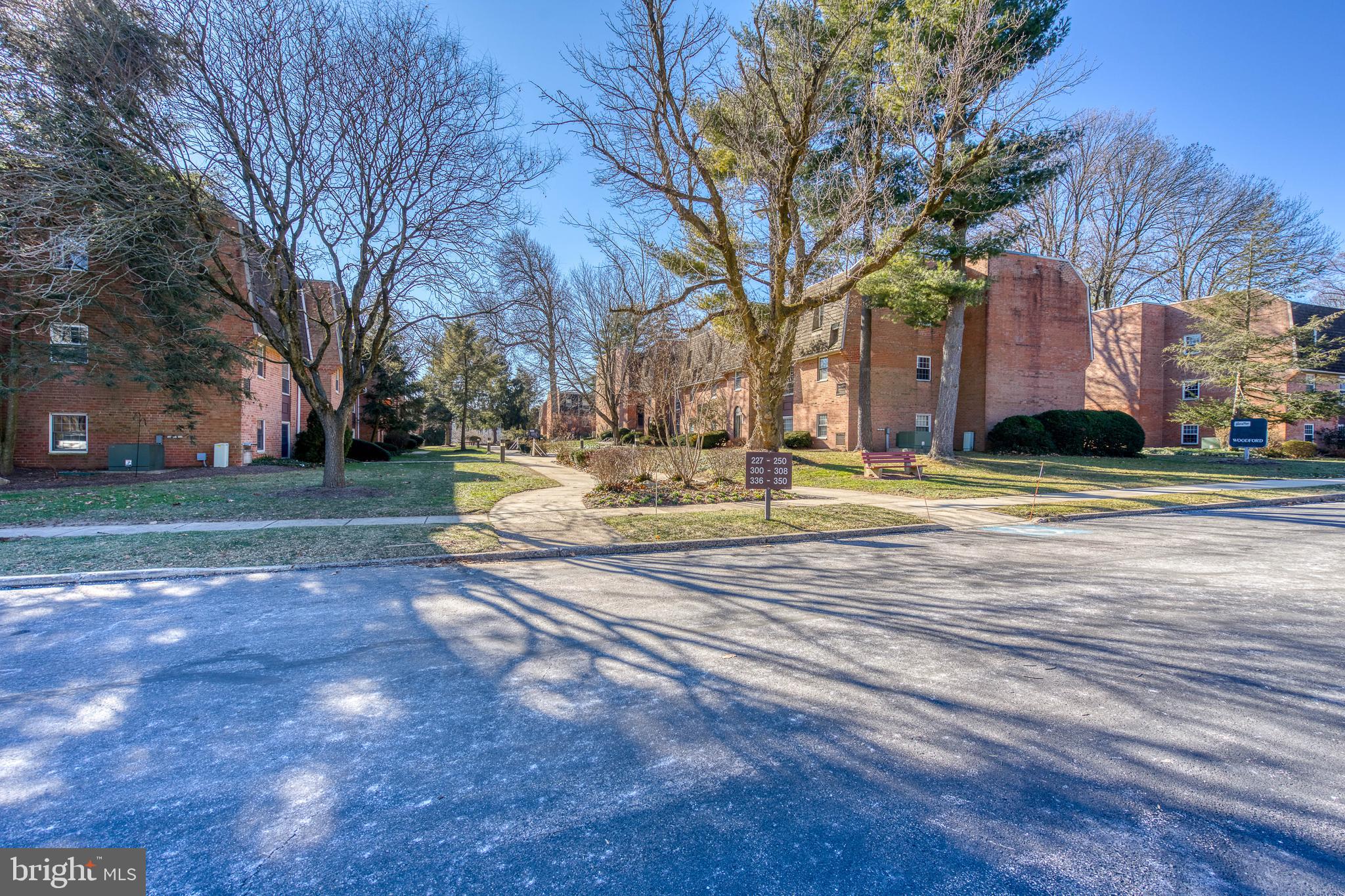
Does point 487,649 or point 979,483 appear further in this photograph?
point 979,483

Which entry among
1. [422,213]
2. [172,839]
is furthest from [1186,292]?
[172,839]

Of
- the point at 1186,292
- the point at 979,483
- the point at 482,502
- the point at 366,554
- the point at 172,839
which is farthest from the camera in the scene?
the point at 1186,292

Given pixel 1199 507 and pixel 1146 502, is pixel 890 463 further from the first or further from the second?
pixel 1199 507

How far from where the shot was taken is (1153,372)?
3562 cm

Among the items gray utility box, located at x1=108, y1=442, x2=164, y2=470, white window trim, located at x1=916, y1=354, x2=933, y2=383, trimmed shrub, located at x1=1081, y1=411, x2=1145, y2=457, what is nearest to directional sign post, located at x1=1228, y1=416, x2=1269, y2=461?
trimmed shrub, located at x1=1081, y1=411, x2=1145, y2=457

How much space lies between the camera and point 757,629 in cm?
529

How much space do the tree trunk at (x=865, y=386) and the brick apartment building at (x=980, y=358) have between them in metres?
0.31

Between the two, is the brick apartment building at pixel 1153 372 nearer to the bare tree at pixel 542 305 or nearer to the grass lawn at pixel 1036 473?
the grass lawn at pixel 1036 473

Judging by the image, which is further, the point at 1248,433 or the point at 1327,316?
the point at 1327,316

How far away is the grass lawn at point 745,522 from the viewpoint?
33.7 feet

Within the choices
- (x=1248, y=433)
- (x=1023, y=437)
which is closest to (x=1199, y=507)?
(x=1248, y=433)

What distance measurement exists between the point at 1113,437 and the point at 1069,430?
2062 millimetres

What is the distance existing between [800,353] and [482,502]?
22037 millimetres

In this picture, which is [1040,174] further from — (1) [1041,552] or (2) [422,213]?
(2) [422,213]
